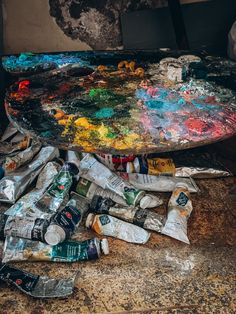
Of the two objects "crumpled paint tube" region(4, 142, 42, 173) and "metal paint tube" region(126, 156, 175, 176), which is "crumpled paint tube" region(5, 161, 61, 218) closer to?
"crumpled paint tube" region(4, 142, 42, 173)

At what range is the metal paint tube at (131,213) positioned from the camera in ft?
7.86

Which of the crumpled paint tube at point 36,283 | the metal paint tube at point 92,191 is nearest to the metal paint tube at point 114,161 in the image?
the metal paint tube at point 92,191

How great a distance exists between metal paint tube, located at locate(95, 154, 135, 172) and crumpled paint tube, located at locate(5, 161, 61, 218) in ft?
0.95

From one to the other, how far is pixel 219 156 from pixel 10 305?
1883 mm

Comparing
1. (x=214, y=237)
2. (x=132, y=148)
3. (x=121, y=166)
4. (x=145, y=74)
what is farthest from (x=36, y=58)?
(x=214, y=237)

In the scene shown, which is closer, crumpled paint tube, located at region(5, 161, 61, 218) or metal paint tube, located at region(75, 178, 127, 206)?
crumpled paint tube, located at region(5, 161, 61, 218)

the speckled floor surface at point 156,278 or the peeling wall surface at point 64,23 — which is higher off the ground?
the peeling wall surface at point 64,23

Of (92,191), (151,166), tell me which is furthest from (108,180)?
(151,166)

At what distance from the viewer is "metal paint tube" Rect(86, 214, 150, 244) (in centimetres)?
232

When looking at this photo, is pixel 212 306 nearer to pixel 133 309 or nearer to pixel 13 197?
pixel 133 309

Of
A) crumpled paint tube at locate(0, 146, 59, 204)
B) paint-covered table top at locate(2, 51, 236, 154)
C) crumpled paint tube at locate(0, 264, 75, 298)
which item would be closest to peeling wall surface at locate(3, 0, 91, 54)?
paint-covered table top at locate(2, 51, 236, 154)

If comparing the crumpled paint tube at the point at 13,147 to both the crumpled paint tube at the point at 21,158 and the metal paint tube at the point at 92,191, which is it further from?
the metal paint tube at the point at 92,191

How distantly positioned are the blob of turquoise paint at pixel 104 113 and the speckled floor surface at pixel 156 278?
714 mm

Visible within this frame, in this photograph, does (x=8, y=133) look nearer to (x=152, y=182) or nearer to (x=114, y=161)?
(x=114, y=161)
